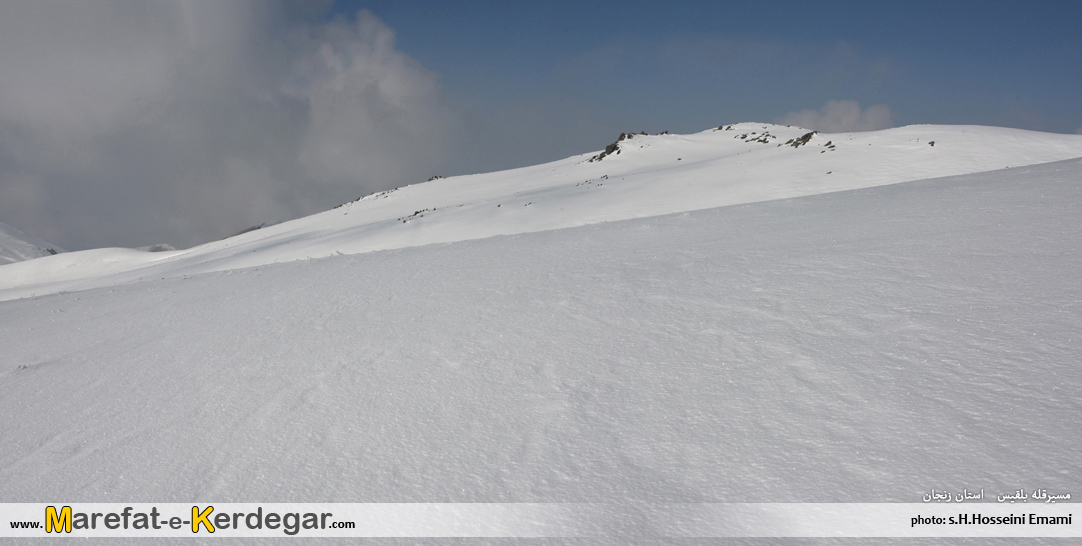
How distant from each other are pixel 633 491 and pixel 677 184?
1182 cm

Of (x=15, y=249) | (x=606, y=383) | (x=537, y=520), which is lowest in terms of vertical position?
(x=537, y=520)

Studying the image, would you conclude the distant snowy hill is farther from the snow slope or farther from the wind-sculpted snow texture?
the wind-sculpted snow texture

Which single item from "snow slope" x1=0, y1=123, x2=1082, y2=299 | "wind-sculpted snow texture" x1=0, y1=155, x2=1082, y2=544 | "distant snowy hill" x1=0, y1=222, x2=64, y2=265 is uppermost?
"distant snowy hill" x1=0, y1=222, x2=64, y2=265

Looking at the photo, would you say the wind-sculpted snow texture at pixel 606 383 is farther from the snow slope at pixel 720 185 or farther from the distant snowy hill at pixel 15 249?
the distant snowy hill at pixel 15 249

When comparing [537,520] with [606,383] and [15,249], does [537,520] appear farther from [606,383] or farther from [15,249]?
[15,249]

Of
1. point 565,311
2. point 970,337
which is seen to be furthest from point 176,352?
point 970,337

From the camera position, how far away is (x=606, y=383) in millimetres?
2967

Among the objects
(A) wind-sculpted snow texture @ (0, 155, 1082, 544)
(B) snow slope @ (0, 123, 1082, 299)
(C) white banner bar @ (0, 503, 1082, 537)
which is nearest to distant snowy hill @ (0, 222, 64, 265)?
(B) snow slope @ (0, 123, 1082, 299)

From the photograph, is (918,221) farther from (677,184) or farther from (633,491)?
(677,184)

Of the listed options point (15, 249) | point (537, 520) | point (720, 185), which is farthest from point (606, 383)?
point (15, 249)

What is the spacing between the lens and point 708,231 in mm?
6555

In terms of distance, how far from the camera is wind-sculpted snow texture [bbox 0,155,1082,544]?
7.25 feet

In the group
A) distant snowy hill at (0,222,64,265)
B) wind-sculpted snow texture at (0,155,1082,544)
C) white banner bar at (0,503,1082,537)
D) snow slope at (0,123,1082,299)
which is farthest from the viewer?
distant snowy hill at (0,222,64,265)

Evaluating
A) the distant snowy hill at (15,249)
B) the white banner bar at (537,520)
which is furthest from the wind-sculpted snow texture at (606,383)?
the distant snowy hill at (15,249)
